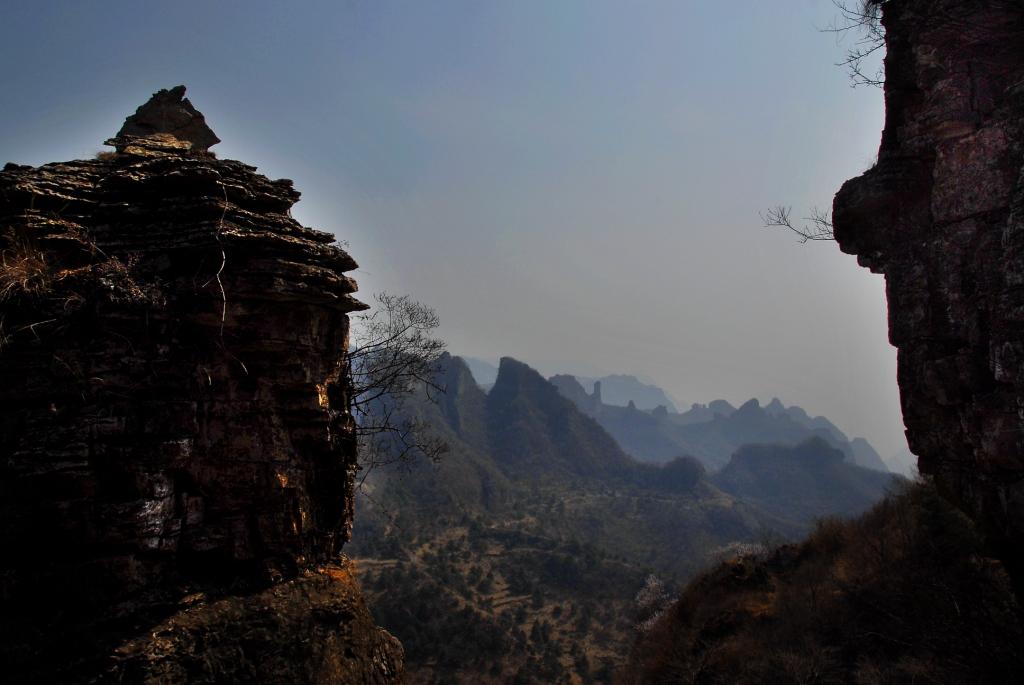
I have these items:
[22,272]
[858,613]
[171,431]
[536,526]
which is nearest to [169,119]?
[22,272]

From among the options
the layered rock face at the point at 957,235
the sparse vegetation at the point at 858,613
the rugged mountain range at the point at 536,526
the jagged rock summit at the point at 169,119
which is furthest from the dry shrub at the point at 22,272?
the sparse vegetation at the point at 858,613

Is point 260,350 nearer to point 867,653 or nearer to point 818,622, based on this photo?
point 867,653

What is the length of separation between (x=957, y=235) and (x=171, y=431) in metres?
10.8

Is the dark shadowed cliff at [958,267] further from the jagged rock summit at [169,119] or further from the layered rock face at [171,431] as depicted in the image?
the jagged rock summit at [169,119]

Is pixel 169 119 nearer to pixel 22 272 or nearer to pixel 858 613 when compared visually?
pixel 22 272

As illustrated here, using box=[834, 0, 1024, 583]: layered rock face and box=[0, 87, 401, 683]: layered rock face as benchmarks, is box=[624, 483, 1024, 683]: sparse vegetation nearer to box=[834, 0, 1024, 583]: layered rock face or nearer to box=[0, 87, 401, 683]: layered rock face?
box=[834, 0, 1024, 583]: layered rock face

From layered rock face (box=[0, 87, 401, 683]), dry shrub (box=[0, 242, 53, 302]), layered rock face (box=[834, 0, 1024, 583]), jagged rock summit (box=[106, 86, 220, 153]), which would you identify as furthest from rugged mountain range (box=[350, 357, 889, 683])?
layered rock face (box=[834, 0, 1024, 583])

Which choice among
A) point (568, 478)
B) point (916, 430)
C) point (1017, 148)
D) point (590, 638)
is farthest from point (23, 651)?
point (568, 478)

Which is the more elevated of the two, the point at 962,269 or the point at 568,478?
the point at 962,269

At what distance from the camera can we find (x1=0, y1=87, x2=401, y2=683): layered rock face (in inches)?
209

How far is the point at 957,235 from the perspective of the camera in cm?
740

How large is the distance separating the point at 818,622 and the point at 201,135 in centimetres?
2030

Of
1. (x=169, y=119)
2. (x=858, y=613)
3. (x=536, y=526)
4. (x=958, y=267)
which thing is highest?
(x=169, y=119)

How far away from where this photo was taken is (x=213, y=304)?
20.7 feet
